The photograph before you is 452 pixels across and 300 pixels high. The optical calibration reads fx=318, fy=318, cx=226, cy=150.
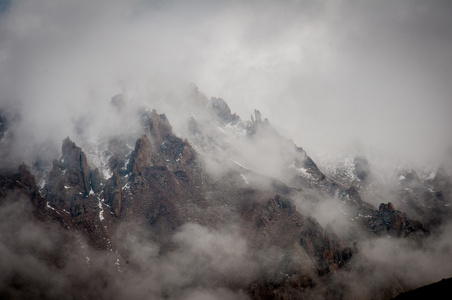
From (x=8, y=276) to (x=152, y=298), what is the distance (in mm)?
82894

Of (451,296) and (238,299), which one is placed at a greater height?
(238,299)

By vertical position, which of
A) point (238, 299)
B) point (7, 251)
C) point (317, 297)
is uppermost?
point (7, 251)

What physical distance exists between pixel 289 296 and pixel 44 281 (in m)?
148

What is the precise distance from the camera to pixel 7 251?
19850 centimetres

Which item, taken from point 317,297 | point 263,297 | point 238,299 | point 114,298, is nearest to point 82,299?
point 114,298

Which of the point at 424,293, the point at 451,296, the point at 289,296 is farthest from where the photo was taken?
the point at 289,296

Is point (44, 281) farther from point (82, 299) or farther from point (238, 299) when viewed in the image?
point (238, 299)

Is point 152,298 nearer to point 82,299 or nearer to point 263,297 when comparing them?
point 82,299

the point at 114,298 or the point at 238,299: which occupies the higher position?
the point at 114,298

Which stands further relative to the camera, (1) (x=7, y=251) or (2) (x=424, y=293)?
(1) (x=7, y=251)

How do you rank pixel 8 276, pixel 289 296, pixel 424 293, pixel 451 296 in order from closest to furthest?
pixel 451 296 → pixel 424 293 → pixel 8 276 → pixel 289 296

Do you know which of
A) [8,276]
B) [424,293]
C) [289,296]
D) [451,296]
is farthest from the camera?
[289,296]

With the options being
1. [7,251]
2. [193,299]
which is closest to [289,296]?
[193,299]

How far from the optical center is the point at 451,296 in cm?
12744
